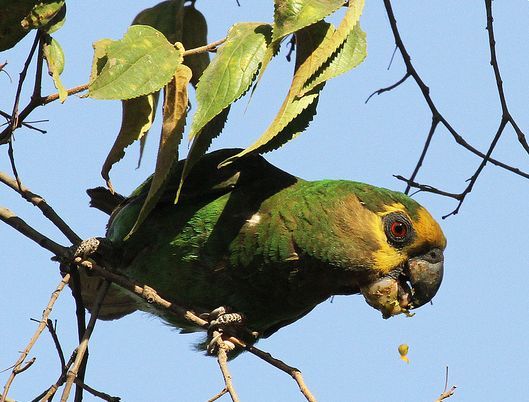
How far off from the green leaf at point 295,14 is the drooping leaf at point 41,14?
0.96 metres

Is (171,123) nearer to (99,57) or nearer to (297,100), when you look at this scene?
(99,57)

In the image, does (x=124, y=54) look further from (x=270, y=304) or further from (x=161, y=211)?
(x=270, y=304)

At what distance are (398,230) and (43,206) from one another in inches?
69.2

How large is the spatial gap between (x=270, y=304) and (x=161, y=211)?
766 mm

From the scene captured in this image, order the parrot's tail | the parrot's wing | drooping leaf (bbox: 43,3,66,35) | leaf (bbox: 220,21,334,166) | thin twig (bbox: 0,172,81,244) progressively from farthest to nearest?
1. the parrot's tail
2. the parrot's wing
3. thin twig (bbox: 0,172,81,244)
4. drooping leaf (bbox: 43,3,66,35)
5. leaf (bbox: 220,21,334,166)

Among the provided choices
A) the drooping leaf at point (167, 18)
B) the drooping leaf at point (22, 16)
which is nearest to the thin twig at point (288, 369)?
the drooping leaf at point (22, 16)

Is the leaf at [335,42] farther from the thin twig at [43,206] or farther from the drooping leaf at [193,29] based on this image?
the drooping leaf at [193,29]

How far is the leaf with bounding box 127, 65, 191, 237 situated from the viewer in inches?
129

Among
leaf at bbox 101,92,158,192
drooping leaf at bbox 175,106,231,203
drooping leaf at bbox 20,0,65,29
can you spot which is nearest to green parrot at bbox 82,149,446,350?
leaf at bbox 101,92,158,192

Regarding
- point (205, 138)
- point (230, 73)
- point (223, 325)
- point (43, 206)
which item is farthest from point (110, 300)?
point (230, 73)

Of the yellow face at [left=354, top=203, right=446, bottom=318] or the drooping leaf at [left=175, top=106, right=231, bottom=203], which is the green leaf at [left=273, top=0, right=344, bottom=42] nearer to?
the drooping leaf at [left=175, top=106, right=231, bottom=203]

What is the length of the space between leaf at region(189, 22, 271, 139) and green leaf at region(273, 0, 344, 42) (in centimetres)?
14

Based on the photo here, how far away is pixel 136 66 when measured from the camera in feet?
10.0

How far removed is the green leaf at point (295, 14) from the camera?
2.94 metres
